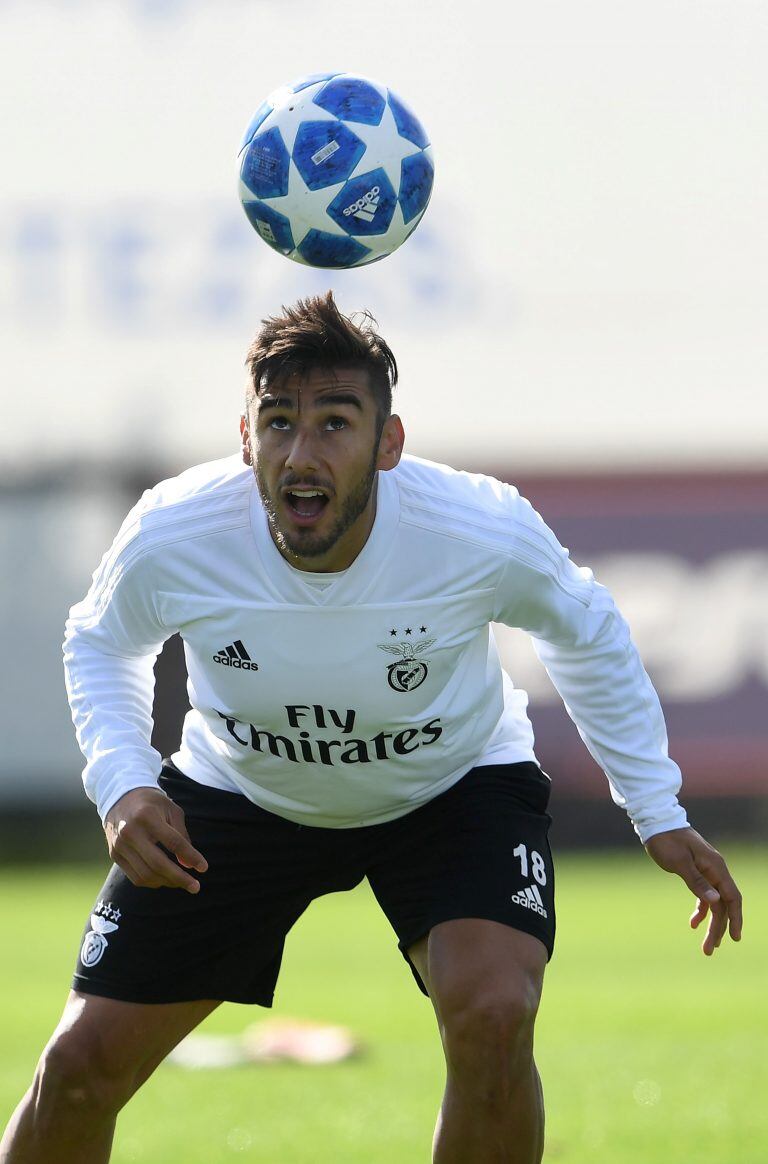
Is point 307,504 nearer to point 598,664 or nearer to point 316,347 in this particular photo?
point 316,347

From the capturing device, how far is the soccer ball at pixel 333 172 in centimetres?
547

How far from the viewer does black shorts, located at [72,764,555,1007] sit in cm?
513

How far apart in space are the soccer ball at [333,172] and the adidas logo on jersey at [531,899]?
6.31ft

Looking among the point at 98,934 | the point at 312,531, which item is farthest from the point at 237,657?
the point at 98,934

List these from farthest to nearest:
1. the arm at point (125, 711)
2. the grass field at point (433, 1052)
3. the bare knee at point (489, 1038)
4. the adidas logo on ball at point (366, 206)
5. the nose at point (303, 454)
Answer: the grass field at point (433, 1052) < the adidas logo on ball at point (366, 206) < the nose at point (303, 454) < the arm at point (125, 711) < the bare knee at point (489, 1038)

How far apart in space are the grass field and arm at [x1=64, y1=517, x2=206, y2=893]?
7.51ft

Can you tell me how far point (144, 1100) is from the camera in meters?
8.30

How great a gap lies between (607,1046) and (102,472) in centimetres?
1492

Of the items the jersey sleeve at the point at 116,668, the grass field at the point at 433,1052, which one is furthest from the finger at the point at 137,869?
the grass field at the point at 433,1052

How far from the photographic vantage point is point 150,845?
188 inches

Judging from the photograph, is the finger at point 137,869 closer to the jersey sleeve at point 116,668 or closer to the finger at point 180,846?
the finger at point 180,846

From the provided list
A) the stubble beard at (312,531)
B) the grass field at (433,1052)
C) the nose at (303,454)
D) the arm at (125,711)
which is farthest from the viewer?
the grass field at (433,1052)

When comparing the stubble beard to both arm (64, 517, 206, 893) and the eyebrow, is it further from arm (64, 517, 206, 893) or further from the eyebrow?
arm (64, 517, 206, 893)

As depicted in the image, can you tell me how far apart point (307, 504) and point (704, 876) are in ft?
4.94
